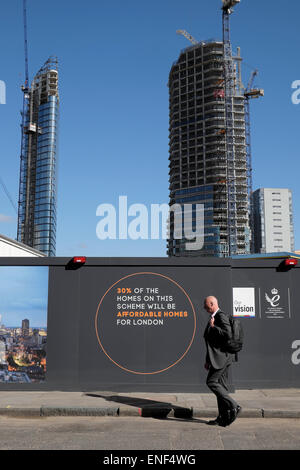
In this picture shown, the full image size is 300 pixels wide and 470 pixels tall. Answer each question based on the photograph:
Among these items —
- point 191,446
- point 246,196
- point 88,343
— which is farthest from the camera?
point 246,196

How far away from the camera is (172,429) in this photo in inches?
258

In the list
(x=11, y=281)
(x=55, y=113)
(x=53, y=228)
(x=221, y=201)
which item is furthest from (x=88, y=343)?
(x=55, y=113)

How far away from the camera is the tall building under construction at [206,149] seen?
447 ft

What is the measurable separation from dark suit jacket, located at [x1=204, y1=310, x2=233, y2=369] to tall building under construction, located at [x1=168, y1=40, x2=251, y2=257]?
123 m

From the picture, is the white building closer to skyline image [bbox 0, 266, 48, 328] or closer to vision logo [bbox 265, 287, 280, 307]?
skyline image [bbox 0, 266, 48, 328]

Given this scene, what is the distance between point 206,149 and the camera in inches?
5527

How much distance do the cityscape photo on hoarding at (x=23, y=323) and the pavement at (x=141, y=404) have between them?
22.7 inches

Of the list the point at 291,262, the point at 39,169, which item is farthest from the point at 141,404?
the point at 39,169

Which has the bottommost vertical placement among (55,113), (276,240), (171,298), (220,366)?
(220,366)

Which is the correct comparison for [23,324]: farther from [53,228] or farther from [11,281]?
[53,228]

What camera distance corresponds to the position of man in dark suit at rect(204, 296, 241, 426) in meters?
A: 6.64

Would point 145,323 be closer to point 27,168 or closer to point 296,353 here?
point 296,353

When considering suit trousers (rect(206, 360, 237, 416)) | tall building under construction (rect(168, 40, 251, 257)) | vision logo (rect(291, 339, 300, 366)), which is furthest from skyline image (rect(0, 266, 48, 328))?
tall building under construction (rect(168, 40, 251, 257))
